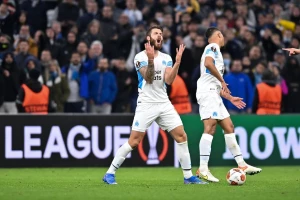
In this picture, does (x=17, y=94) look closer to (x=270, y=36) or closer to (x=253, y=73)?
(x=253, y=73)

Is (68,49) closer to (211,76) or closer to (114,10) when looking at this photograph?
(114,10)

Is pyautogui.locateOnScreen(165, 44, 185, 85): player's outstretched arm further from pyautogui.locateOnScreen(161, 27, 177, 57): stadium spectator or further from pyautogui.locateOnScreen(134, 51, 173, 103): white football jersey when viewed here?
pyautogui.locateOnScreen(161, 27, 177, 57): stadium spectator

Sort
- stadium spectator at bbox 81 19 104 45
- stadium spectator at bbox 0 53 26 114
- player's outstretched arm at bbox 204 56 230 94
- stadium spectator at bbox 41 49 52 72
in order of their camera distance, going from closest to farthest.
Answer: player's outstretched arm at bbox 204 56 230 94
stadium spectator at bbox 0 53 26 114
stadium spectator at bbox 41 49 52 72
stadium spectator at bbox 81 19 104 45

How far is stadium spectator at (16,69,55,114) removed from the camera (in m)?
20.0

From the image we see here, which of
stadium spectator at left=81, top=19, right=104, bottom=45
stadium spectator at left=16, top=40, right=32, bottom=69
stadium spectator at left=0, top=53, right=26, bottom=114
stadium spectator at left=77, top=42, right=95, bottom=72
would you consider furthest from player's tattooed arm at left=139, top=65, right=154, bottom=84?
stadium spectator at left=81, top=19, right=104, bottom=45

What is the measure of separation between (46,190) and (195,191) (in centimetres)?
214

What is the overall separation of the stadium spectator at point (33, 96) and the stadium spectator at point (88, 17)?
13.5 feet

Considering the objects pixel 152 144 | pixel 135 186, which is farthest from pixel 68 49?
pixel 135 186

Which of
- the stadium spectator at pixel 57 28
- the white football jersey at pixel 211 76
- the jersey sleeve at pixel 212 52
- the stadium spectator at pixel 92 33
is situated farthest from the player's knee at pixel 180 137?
the stadium spectator at pixel 57 28

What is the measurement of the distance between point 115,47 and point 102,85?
6.63 feet

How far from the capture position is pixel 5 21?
22859 millimetres

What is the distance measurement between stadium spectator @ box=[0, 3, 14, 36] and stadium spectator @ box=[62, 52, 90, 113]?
Answer: 6.82 feet

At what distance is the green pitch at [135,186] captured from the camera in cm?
1198

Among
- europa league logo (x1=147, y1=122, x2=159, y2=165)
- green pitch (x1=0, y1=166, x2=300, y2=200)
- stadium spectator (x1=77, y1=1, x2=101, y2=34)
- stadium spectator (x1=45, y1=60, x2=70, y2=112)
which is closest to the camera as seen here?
green pitch (x1=0, y1=166, x2=300, y2=200)
